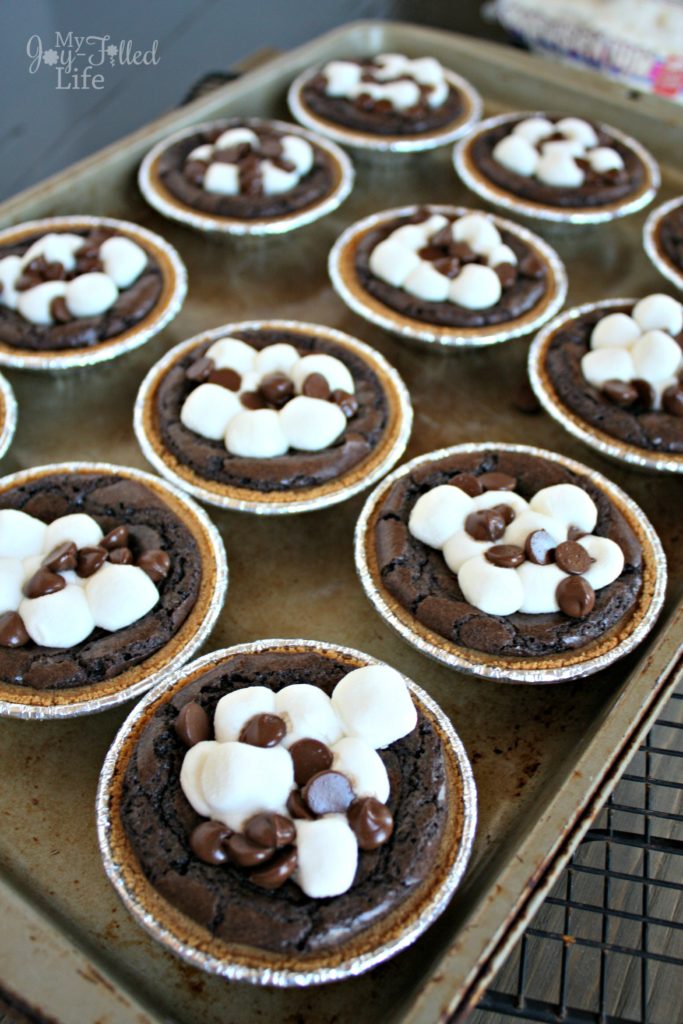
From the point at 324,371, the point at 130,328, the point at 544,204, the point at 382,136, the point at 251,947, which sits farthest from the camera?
the point at 382,136

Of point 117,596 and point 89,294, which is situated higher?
point 89,294

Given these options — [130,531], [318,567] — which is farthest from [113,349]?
[318,567]

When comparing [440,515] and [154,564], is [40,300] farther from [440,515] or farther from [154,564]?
[440,515]

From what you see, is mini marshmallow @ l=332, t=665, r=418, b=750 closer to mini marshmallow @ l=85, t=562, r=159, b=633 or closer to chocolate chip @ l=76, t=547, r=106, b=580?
mini marshmallow @ l=85, t=562, r=159, b=633

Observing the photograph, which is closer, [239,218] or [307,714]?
[307,714]

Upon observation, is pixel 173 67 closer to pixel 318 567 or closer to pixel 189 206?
pixel 189 206

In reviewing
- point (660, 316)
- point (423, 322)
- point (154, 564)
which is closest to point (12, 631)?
point (154, 564)
